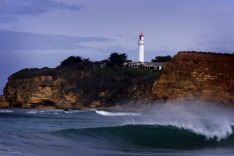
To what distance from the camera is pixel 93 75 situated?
2773 inches

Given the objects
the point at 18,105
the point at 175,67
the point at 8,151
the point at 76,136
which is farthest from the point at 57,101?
the point at 8,151

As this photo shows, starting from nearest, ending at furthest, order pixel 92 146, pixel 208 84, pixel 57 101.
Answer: pixel 92 146
pixel 208 84
pixel 57 101

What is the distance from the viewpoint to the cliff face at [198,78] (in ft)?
138

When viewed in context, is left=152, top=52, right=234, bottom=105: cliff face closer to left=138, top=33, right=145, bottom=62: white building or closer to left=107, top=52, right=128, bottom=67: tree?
left=138, top=33, right=145, bottom=62: white building

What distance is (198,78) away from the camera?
141 feet

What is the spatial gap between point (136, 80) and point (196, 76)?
22153 millimetres

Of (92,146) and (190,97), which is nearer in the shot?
(92,146)

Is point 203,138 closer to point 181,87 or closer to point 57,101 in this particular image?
point 181,87

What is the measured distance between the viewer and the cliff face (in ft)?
138

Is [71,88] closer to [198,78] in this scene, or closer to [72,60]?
[72,60]

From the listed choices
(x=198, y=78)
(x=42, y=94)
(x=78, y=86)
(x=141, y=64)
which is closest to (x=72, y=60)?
(x=141, y=64)

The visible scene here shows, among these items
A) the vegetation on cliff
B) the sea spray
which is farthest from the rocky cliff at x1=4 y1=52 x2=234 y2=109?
the sea spray

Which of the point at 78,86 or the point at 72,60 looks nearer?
the point at 78,86

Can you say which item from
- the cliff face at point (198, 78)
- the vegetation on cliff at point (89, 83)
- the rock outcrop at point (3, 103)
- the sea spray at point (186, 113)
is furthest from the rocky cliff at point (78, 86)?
the sea spray at point (186, 113)
